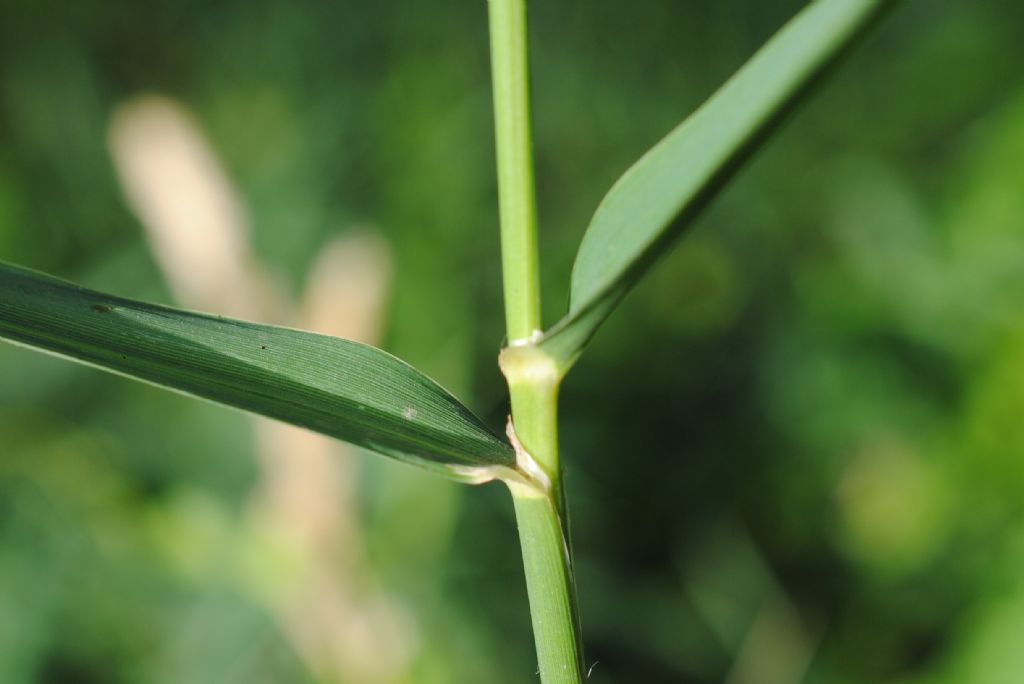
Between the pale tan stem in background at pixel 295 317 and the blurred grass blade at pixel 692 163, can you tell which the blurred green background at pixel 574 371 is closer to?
the pale tan stem in background at pixel 295 317

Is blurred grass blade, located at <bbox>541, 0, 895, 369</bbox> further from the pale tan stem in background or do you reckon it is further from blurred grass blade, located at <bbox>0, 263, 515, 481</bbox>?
the pale tan stem in background

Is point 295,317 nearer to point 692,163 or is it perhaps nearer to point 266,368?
point 266,368

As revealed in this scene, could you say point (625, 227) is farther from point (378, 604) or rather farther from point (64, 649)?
point (64, 649)

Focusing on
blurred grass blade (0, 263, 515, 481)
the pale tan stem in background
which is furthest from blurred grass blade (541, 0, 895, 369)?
the pale tan stem in background

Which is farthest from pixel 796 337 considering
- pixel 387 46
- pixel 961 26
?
pixel 387 46

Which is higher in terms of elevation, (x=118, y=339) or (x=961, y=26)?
(x=961, y=26)

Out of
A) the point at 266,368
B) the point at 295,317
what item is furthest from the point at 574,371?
the point at 266,368
